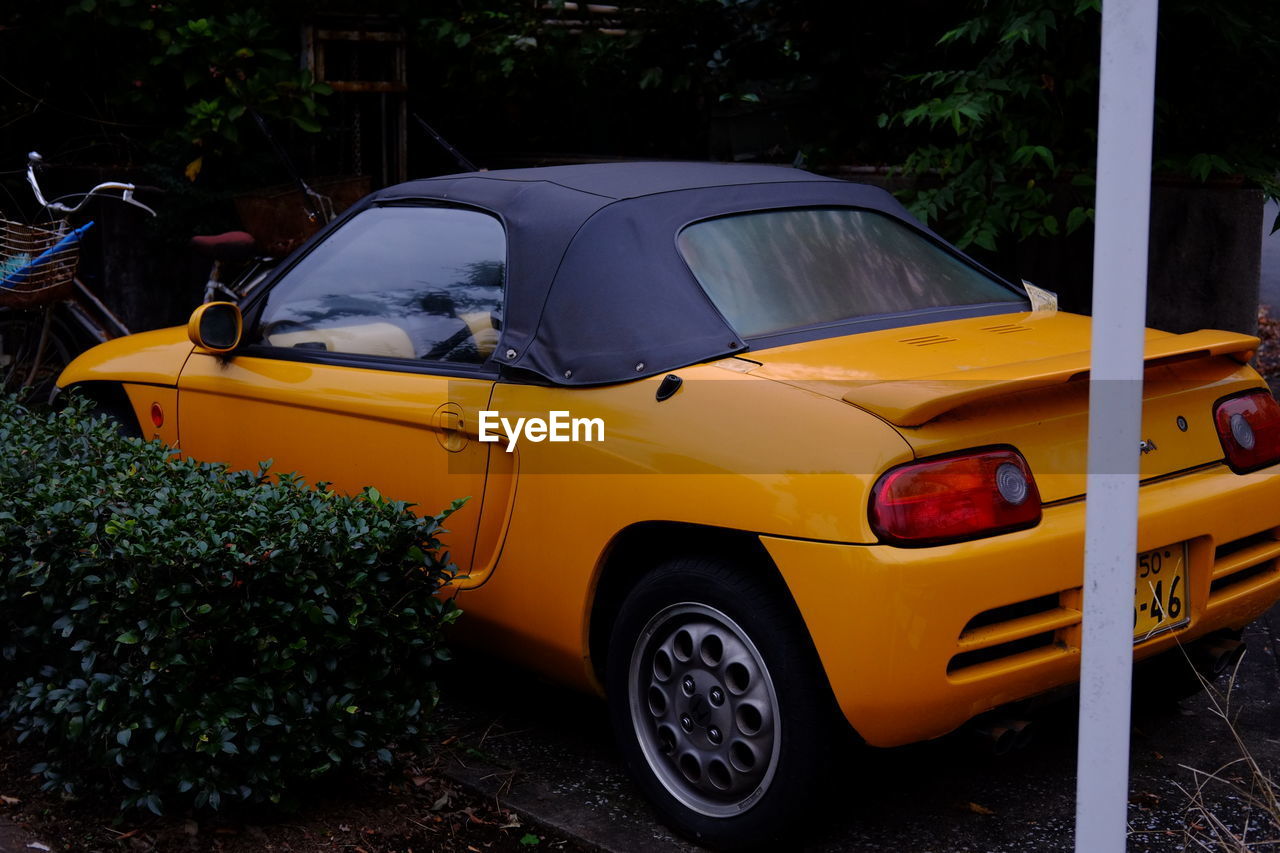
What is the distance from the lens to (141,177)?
8492 mm

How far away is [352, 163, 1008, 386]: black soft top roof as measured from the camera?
3.34 m

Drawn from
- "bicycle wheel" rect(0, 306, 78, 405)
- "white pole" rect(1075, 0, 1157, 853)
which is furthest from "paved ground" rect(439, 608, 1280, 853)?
"bicycle wheel" rect(0, 306, 78, 405)

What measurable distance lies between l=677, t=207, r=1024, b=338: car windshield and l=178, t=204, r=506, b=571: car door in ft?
2.14

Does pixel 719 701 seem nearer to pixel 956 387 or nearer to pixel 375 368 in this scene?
pixel 956 387

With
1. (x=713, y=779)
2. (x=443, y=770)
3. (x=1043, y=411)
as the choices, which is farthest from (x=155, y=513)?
(x=1043, y=411)

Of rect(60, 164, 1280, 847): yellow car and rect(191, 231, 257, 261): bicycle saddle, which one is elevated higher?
rect(191, 231, 257, 261): bicycle saddle

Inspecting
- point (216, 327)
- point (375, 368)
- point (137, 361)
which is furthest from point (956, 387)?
point (137, 361)

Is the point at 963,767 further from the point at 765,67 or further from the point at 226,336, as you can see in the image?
the point at 765,67

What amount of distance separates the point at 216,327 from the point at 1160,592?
2.95 meters

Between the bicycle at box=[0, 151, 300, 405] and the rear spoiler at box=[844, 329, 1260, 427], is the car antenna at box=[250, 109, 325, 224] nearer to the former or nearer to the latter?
the bicycle at box=[0, 151, 300, 405]

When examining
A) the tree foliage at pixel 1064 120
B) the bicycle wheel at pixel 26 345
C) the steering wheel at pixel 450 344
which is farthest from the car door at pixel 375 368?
the bicycle wheel at pixel 26 345

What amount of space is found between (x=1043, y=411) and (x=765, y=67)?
17.3 feet

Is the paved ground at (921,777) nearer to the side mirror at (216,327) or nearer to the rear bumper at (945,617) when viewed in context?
the rear bumper at (945,617)

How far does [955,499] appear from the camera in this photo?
279cm
